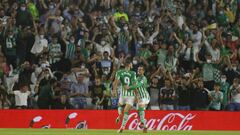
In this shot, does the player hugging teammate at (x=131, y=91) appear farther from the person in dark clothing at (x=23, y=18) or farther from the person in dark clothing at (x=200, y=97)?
the person in dark clothing at (x=23, y=18)

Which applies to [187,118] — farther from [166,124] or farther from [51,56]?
[51,56]

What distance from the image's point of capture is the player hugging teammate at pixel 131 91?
24.2m

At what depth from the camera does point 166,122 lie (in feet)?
94.2

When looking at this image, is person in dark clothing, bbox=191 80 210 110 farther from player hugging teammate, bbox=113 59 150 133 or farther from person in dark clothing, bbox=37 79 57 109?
person in dark clothing, bbox=37 79 57 109

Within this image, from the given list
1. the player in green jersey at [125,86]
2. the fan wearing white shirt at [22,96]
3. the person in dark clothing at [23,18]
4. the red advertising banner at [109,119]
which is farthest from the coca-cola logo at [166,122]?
the person in dark clothing at [23,18]

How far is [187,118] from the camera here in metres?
28.9

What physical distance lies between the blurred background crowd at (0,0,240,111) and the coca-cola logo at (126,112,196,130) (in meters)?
0.45

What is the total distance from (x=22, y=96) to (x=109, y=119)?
3935 mm

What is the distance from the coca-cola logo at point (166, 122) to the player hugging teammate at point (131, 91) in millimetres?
3508

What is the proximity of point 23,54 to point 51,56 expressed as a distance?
1.26 metres

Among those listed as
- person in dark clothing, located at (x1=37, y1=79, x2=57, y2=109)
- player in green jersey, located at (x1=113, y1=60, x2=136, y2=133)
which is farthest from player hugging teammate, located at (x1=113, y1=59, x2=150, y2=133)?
person in dark clothing, located at (x1=37, y1=79, x2=57, y2=109)

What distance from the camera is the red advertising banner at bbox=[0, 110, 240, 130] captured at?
27.6m

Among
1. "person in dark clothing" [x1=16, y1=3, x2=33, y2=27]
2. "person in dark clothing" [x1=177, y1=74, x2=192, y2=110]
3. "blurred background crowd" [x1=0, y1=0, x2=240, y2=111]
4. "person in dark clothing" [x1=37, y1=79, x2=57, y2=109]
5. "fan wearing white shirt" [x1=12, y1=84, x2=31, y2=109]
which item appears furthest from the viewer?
"person in dark clothing" [x1=16, y1=3, x2=33, y2=27]

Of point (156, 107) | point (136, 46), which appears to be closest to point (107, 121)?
point (156, 107)
